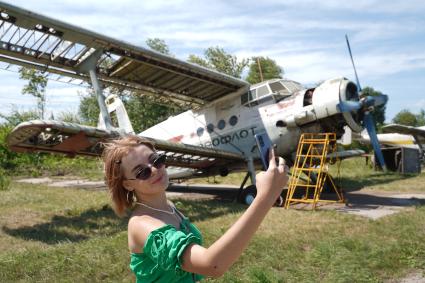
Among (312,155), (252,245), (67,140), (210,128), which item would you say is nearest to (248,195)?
(312,155)

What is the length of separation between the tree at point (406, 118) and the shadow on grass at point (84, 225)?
2694 inches

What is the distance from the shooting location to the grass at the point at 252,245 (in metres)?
5.11

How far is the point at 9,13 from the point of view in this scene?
8328 millimetres

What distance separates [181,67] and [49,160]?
1608 centimetres

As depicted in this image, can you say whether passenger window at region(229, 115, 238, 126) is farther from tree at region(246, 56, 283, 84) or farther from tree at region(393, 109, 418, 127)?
tree at region(393, 109, 418, 127)

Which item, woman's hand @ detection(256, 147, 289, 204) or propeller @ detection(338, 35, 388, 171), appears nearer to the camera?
woman's hand @ detection(256, 147, 289, 204)

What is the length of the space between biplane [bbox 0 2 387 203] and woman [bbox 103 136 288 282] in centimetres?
673

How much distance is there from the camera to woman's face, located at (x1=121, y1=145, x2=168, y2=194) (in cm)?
200

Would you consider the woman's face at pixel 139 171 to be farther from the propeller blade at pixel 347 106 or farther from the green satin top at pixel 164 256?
the propeller blade at pixel 347 106

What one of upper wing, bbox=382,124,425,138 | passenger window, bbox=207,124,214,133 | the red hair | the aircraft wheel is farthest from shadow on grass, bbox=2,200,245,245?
upper wing, bbox=382,124,425,138

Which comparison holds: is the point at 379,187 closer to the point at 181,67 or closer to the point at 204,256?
the point at 181,67

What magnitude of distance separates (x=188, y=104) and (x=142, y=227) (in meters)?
12.1

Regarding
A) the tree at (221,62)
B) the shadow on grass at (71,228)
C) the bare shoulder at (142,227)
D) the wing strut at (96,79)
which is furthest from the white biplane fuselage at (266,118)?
the tree at (221,62)

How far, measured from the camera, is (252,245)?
6043 mm
